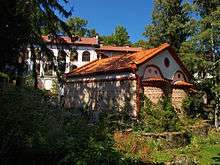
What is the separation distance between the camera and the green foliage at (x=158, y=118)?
20.5 meters

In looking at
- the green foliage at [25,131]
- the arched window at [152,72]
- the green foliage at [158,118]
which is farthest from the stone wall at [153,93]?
the green foliage at [25,131]

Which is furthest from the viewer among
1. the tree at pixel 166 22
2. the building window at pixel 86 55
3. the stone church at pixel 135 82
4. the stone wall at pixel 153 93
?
the building window at pixel 86 55

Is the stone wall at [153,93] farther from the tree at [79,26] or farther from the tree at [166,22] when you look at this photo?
the tree at [79,26]

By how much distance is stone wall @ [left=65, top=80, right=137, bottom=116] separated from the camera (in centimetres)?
2466

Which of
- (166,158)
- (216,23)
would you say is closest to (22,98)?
(166,158)

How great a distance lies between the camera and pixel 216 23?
91.0 ft

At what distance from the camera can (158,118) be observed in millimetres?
22109

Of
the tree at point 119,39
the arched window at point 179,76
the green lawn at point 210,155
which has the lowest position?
the green lawn at point 210,155

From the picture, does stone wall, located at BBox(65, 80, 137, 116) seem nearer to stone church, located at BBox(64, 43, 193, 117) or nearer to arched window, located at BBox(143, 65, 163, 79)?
stone church, located at BBox(64, 43, 193, 117)

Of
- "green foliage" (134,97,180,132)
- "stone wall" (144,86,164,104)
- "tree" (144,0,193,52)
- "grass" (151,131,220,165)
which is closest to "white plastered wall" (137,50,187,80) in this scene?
"stone wall" (144,86,164,104)

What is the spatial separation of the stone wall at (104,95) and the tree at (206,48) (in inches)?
289

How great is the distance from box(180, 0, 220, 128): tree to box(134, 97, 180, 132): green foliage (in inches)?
239

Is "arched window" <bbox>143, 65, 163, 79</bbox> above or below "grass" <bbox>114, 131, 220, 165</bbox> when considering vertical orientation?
above

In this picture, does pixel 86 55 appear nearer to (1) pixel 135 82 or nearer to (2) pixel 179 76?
(2) pixel 179 76
